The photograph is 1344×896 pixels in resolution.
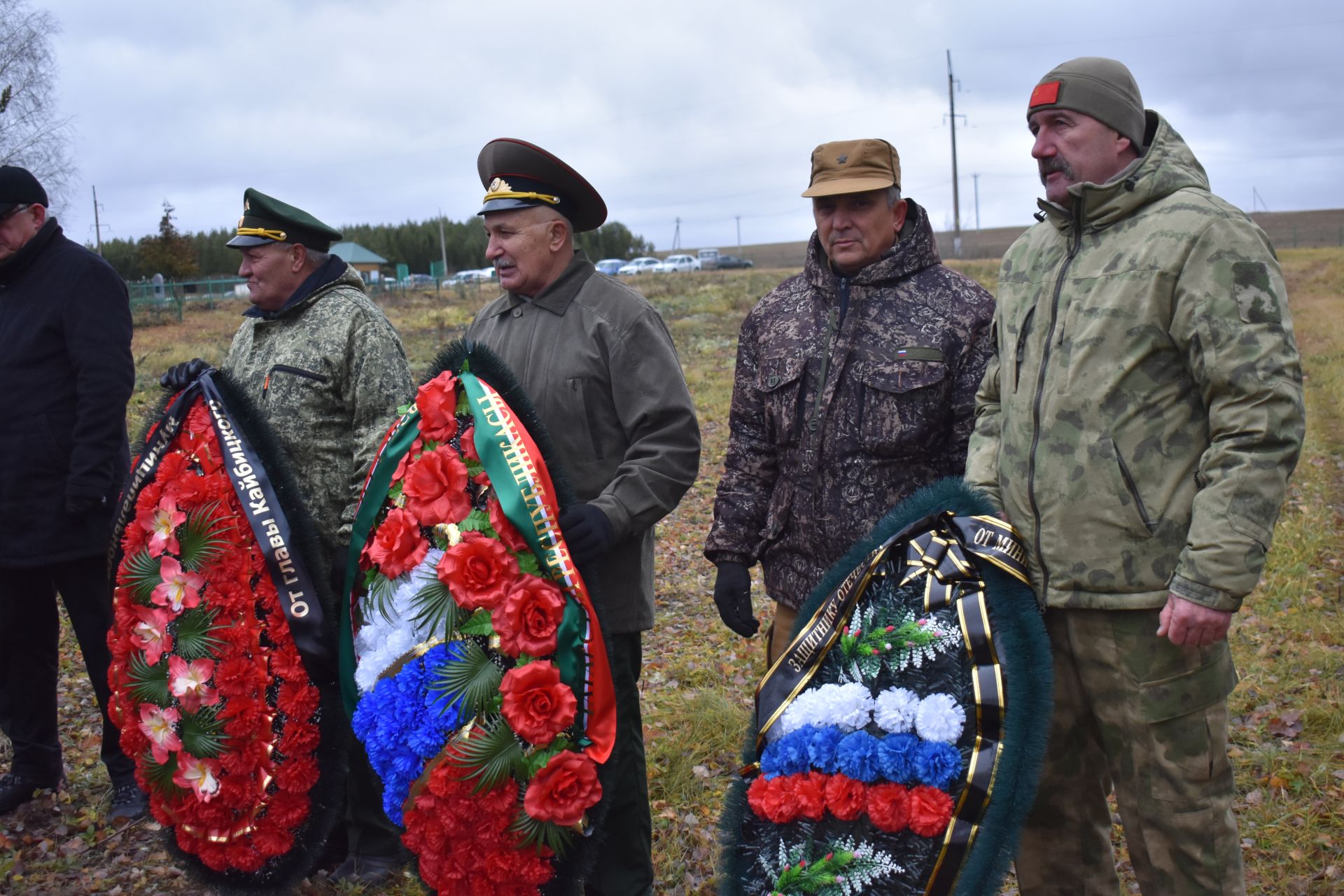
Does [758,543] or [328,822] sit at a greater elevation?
[758,543]

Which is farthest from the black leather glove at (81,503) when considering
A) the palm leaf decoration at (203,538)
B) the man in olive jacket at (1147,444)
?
the man in olive jacket at (1147,444)

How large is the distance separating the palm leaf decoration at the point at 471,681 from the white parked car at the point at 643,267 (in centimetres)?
4772

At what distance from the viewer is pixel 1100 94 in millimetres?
2594

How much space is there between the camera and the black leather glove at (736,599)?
3.36 meters

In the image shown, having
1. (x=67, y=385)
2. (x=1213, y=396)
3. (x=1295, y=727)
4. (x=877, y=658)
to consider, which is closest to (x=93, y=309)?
(x=67, y=385)

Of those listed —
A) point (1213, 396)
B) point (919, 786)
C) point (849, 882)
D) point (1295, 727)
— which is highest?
point (1213, 396)

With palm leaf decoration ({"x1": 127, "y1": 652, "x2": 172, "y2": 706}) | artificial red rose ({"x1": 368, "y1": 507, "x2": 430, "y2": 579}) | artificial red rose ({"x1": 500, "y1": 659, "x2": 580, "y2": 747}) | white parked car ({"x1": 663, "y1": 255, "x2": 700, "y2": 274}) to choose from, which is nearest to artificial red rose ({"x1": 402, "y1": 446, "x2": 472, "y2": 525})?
artificial red rose ({"x1": 368, "y1": 507, "x2": 430, "y2": 579})

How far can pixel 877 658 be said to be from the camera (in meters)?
2.67

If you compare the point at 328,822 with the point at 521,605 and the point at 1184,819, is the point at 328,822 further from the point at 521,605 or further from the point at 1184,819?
the point at 1184,819

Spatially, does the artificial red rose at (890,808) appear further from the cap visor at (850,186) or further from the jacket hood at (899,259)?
the cap visor at (850,186)

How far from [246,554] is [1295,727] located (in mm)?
4555

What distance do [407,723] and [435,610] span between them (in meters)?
0.32

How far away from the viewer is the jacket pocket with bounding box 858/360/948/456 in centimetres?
313

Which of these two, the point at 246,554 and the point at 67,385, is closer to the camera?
the point at 246,554
